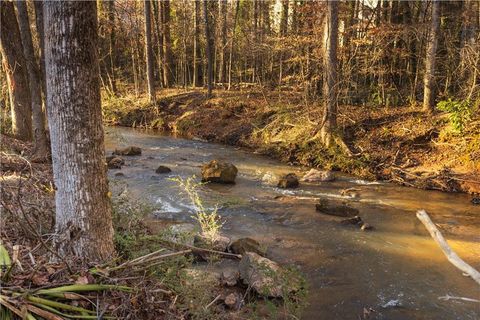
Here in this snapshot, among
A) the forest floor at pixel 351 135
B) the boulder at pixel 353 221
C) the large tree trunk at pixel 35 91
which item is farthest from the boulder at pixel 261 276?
the forest floor at pixel 351 135

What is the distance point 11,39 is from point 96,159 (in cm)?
812

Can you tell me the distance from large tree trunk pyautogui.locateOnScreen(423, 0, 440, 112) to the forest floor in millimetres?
503

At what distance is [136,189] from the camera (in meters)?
10.8

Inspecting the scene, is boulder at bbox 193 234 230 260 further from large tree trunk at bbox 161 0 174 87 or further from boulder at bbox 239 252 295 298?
large tree trunk at bbox 161 0 174 87

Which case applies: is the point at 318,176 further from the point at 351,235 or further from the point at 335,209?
the point at 351,235

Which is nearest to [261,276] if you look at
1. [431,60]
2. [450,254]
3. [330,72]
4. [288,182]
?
[450,254]

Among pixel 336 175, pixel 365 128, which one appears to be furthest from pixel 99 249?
pixel 365 128

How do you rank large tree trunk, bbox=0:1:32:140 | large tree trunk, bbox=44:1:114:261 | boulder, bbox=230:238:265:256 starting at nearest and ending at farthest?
large tree trunk, bbox=44:1:114:261, boulder, bbox=230:238:265:256, large tree trunk, bbox=0:1:32:140

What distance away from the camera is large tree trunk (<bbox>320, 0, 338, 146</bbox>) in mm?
13742

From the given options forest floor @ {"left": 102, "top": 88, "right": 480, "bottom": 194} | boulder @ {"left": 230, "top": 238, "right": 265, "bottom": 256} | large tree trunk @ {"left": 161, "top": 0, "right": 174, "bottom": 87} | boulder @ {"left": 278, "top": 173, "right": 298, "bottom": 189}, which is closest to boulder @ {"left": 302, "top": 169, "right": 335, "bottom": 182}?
boulder @ {"left": 278, "top": 173, "right": 298, "bottom": 189}

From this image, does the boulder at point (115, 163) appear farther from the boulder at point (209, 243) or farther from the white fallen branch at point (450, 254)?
the white fallen branch at point (450, 254)

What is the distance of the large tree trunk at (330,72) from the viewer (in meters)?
13.7

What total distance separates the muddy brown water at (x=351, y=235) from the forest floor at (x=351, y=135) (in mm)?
849

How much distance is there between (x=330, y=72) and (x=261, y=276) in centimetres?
991
